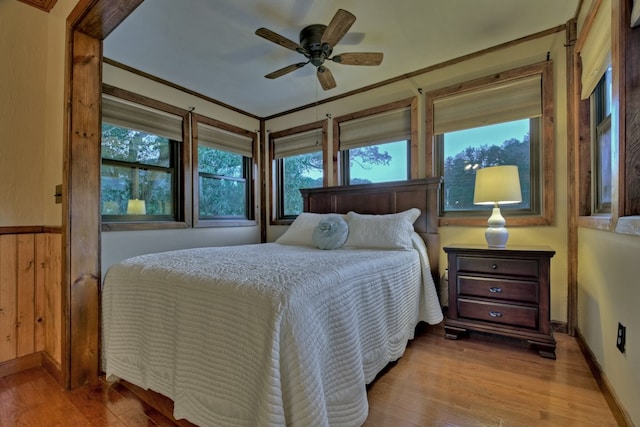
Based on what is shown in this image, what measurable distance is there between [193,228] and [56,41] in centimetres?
201

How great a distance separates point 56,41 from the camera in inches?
75.0

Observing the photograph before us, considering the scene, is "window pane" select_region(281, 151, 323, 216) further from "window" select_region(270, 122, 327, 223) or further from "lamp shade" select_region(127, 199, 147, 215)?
"lamp shade" select_region(127, 199, 147, 215)

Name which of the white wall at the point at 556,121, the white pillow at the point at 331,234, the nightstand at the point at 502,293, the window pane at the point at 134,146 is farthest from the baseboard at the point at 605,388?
the window pane at the point at 134,146

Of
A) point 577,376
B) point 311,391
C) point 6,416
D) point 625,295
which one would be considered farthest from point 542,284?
point 6,416

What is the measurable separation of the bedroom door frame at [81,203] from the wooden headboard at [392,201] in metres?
2.21

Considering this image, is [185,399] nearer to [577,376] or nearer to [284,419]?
[284,419]

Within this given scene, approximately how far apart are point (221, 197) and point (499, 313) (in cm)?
327

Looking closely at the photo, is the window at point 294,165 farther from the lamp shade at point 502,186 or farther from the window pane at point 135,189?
the lamp shade at point 502,186

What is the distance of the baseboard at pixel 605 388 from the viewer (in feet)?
4.39

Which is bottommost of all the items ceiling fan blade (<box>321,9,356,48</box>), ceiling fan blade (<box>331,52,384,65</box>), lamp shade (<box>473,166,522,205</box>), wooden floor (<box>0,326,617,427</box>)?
wooden floor (<box>0,326,617,427</box>)

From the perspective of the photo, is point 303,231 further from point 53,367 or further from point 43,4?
point 43,4

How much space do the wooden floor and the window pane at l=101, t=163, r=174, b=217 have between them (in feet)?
4.84

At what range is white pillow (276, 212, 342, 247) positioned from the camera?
116 inches

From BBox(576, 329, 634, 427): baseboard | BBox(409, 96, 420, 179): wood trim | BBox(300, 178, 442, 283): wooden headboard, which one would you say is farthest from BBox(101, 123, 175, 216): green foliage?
BBox(576, 329, 634, 427): baseboard
